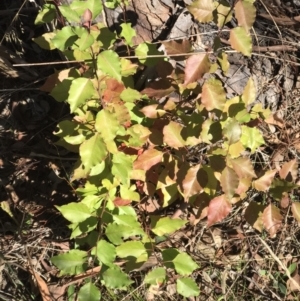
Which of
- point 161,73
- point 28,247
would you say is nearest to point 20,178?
point 28,247

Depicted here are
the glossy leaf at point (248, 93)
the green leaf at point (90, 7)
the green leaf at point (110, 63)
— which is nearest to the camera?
the green leaf at point (110, 63)

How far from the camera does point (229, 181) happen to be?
139 cm

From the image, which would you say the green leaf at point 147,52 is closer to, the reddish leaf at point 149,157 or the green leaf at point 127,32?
the green leaf at point 127,32

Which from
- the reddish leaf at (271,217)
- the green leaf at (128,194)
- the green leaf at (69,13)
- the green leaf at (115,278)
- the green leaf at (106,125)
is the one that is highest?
the green leaf at (69,13)

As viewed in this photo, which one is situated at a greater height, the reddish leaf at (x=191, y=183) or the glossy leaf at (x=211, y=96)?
the glossy leaf at (x=211, y=96)

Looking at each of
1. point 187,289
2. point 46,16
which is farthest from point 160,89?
point 187,289

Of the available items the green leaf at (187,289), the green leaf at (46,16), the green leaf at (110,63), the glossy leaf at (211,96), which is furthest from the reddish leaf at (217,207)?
the green leaf at (46,16)

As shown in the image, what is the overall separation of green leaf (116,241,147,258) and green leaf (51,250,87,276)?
14 centimetres

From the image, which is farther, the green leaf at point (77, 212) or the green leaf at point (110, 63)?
the green leaf at point (77, 212)

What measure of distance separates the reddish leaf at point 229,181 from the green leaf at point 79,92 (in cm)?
50

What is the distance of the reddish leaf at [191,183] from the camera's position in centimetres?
146

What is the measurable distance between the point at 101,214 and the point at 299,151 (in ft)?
3.78

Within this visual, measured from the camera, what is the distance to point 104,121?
1327 mm

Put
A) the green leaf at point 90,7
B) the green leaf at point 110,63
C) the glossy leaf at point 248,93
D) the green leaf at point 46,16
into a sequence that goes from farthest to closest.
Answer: the glossy leaf at point 248,93 < the green leaf at point 46,16 < the green leaf at point 90,7 < the green leaf at point 110,63
